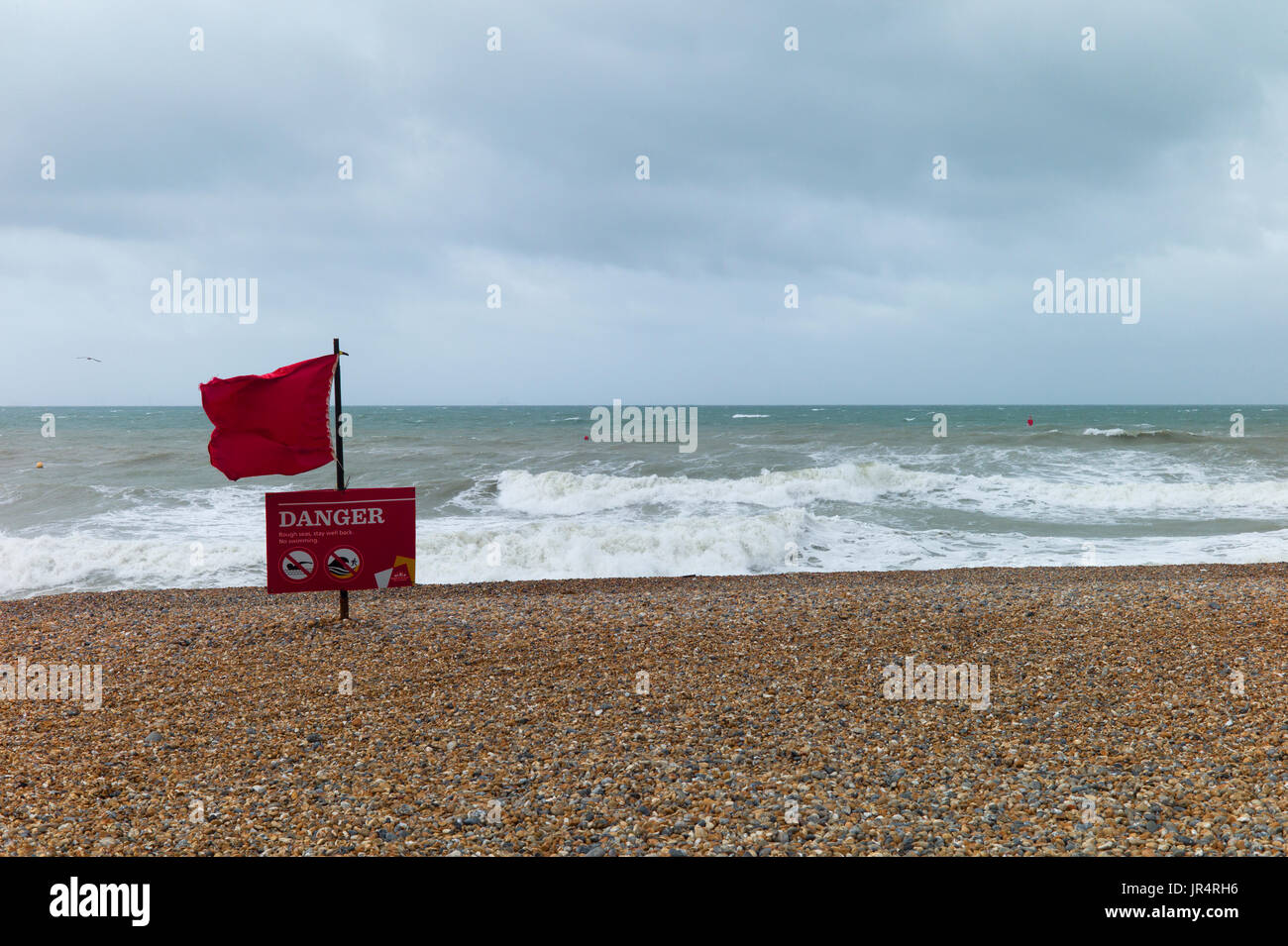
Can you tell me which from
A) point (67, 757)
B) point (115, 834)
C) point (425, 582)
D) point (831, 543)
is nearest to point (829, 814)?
point (115, 834)

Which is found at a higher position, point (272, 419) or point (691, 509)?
point (272, 419)

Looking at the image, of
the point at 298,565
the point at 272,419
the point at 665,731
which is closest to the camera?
the point at 665,731

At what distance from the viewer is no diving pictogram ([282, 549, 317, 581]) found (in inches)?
306

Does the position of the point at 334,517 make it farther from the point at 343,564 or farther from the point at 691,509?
the point at 691,509

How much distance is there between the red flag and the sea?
6.36 m

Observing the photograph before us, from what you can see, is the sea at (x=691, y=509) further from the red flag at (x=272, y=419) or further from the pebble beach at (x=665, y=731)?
the red flag at (x=272, y=419)

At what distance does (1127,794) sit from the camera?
4137 millimetres

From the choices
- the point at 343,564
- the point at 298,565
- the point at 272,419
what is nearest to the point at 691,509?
the point at 343,564

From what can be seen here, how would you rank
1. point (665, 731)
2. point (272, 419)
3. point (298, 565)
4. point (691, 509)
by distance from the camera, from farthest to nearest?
1. point (691, 509)
2. point (298, 565)
3. point (272, 419)
4. point (665, 731)

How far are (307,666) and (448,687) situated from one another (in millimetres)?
1541

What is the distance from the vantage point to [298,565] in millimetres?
7793

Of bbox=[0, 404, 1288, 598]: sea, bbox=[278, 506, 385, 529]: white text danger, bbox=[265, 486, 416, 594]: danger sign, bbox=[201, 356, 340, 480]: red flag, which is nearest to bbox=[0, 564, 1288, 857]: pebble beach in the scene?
bbox=[265, 486, 416, 594]: danger sign

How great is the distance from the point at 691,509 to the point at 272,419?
15564 millimetres

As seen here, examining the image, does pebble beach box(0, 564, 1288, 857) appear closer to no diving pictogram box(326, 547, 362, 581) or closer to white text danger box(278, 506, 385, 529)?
no diving pictogram box(326, 547, 362, 581)
